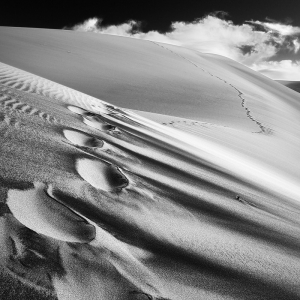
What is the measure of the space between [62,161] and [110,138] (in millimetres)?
720

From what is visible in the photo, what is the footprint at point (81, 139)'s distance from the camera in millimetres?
1871

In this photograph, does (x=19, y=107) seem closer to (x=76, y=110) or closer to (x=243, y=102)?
(x=76, y=110)

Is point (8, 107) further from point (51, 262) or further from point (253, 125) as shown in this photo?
point (253, 125)

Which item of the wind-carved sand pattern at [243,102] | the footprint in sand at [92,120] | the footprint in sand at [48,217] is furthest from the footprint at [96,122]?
Answer: the wind-carved sand pattern at [243,102]

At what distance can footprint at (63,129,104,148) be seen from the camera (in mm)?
1871

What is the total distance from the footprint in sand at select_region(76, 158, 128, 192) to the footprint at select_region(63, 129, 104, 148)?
0.28 metres

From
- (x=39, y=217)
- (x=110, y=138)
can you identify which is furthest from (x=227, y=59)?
(x=39, y=217)

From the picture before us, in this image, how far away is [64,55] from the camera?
1092cm

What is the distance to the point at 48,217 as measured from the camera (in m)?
1.00

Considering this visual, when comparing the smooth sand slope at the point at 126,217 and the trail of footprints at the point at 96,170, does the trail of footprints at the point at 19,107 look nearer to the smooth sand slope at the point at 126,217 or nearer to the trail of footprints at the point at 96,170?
the smooth sand slope at the point at 126,217

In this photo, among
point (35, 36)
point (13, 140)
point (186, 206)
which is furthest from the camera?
point (35, 36)

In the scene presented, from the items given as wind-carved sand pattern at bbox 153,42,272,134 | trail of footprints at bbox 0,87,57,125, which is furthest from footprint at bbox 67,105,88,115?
wind-carved sand pattern at bbox 153,42,272,134

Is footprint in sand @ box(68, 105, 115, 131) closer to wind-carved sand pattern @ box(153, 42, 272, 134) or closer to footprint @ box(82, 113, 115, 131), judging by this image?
footprint @ box(82, 113, 115, 131)

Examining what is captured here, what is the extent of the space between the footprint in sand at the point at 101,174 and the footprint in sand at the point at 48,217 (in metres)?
0.28
